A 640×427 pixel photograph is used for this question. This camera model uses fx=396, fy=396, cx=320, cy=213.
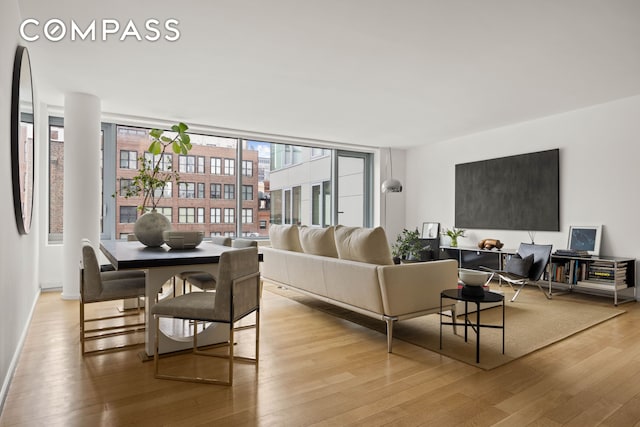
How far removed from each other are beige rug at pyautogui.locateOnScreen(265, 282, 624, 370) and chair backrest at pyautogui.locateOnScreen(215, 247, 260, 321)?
152 centimetres

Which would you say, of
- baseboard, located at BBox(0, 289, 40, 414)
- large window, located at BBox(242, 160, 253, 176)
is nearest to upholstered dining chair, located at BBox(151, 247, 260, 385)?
baseboard, located at BBox(0, 289, 40, 414)

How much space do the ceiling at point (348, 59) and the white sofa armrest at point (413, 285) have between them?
6.41 feet

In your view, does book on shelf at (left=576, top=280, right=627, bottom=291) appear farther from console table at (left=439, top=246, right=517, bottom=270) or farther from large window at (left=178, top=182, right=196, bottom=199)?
large window at (left=178, top=182, right=196, bottom=199)

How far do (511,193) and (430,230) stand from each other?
6.19 feet

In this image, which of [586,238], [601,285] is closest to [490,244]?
[586,238]

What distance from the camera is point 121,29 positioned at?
3.28 metres

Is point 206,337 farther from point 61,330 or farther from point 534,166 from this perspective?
point 534,166

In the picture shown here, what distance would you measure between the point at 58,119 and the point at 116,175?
110cm

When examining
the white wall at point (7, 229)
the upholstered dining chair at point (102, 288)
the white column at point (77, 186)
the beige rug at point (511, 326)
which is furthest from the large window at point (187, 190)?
the white wall at point (7, 229)

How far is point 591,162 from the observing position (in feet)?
17.8

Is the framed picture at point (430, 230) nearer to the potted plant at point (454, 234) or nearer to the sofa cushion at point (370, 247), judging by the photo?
the potted plant at point (454, 234)

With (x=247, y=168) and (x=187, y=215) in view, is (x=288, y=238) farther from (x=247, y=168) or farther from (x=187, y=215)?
(x=247, y=168)

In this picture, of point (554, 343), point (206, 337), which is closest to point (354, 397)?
point (206, 337)

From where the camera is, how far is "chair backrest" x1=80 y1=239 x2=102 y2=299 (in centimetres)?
287
